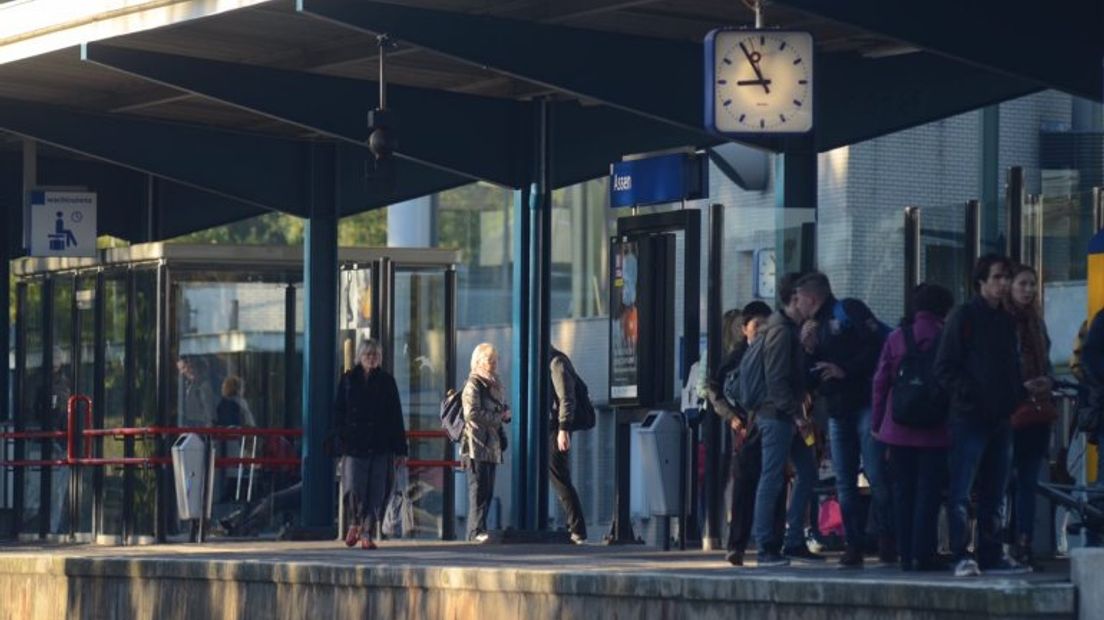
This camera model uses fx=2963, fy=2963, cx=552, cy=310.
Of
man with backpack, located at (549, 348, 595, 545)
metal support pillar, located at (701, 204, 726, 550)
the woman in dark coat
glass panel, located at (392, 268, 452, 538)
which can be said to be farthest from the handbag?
glass panel, located at (392, 268, 452, 538)

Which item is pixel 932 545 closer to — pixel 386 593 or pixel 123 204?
pixel 386 593

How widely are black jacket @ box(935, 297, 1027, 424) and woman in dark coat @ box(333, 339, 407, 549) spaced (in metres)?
7.06

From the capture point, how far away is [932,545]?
14.5m

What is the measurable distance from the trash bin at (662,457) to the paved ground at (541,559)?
0.34 metres

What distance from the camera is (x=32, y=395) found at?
Result: 2777 centimetres

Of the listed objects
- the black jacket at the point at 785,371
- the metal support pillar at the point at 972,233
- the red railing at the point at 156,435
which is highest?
the metal support pillar at the point at 972,233

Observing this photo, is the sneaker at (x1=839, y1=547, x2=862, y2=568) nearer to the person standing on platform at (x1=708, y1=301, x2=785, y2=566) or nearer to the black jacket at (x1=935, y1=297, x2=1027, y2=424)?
the person standing on platform at (x1=708, y1=301, x2=785, y2=566)

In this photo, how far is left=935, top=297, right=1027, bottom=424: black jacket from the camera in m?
14.0

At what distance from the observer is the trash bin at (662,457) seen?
19562 mm

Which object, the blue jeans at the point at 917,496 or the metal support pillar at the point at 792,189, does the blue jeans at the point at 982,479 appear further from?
the metal support pillar at the point at 792,189

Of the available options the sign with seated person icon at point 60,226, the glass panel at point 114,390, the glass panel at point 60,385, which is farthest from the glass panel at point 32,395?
the glass panel at point 114,390

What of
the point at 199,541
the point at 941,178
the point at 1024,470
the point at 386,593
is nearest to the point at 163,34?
the point at 199,541

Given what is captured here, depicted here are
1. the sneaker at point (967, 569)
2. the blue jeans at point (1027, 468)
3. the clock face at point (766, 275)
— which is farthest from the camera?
the clock face at point (766, 275)

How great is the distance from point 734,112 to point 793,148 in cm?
166
